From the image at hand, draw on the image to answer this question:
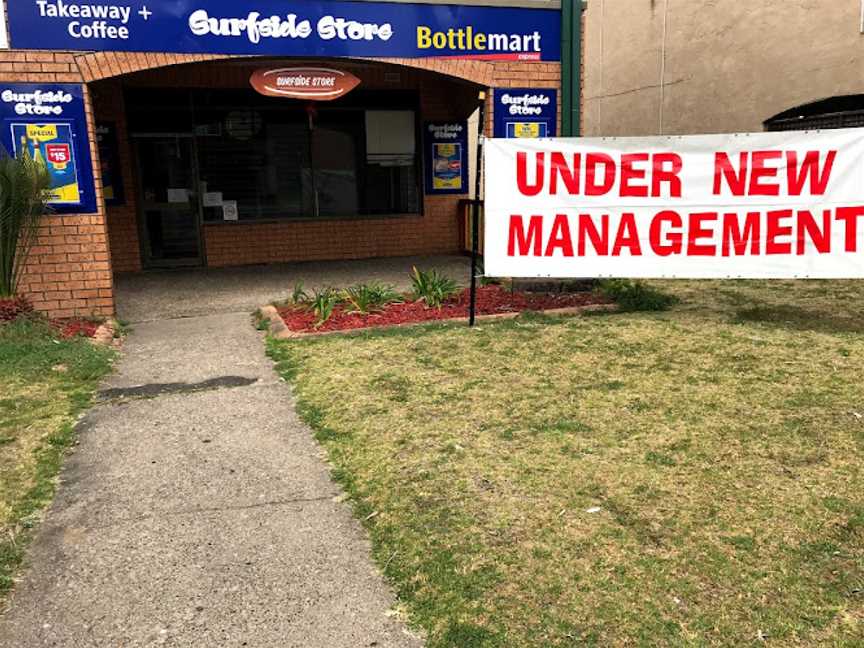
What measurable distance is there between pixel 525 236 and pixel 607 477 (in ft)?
13.4

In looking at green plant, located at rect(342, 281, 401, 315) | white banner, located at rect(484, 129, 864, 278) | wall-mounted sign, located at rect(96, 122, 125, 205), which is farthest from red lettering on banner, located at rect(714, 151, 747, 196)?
wall-mounted sign, located at rect(96, 122, 125, 205)

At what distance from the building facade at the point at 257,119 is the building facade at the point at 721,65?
18.2 feet

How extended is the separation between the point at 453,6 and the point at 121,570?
26.1 feet

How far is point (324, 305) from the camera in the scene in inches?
324

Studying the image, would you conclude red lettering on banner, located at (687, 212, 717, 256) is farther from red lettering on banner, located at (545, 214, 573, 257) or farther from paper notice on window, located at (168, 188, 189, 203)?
paper notice on window, located at (168, 188, 189, 203)

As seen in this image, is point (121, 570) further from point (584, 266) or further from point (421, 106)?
point (421, 106)

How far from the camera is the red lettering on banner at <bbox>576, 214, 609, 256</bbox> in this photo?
304 inches

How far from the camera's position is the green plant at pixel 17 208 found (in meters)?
7.46

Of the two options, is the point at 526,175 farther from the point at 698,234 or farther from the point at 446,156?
the point at 446,156

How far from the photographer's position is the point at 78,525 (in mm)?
3734

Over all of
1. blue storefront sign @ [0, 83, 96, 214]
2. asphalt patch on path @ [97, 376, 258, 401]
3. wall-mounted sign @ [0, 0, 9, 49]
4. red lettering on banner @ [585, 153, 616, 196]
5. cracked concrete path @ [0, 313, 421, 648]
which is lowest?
cracked concrete path @ [0, 313, 421, 648]

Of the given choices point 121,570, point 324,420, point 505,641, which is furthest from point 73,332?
point 505,641

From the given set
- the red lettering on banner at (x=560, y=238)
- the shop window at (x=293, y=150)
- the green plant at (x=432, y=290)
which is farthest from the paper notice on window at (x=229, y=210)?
the red lettering on banner at (x=560, y=238)

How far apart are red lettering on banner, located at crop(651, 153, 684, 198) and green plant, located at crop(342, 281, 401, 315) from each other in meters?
3.21
